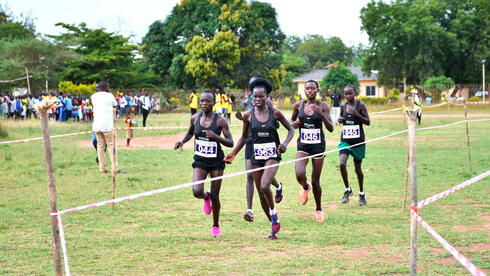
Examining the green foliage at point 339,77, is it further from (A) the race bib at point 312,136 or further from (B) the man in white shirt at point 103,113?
(A) the race bib at point 312,136

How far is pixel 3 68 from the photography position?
40844 mm

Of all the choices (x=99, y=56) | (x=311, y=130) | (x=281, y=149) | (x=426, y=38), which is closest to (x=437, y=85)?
(x=426, y=38)

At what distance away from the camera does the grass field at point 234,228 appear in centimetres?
604

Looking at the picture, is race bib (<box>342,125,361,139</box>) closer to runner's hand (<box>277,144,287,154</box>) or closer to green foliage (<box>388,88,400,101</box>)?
runner's hand (<box>277,144,287,154</box>)

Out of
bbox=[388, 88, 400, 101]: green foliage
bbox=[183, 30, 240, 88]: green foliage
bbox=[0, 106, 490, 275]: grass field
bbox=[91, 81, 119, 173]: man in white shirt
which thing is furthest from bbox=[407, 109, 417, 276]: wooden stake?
bbox=[388, 88, 400, 101]: green foliage

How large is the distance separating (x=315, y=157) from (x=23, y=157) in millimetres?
11491

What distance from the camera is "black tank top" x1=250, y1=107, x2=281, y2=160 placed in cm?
741

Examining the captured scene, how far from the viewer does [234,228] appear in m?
7.92

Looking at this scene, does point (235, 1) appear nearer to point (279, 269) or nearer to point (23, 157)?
point (23, 157)

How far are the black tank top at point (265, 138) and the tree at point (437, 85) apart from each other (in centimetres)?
4896

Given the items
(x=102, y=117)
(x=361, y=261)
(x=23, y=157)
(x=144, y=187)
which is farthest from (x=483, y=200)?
(x=23, y=157)

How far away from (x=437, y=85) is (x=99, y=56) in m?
32.1

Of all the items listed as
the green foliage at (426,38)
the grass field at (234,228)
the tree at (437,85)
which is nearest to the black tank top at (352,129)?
the grass field at (234,228)

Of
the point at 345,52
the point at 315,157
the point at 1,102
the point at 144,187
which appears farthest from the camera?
the point at 345,52
